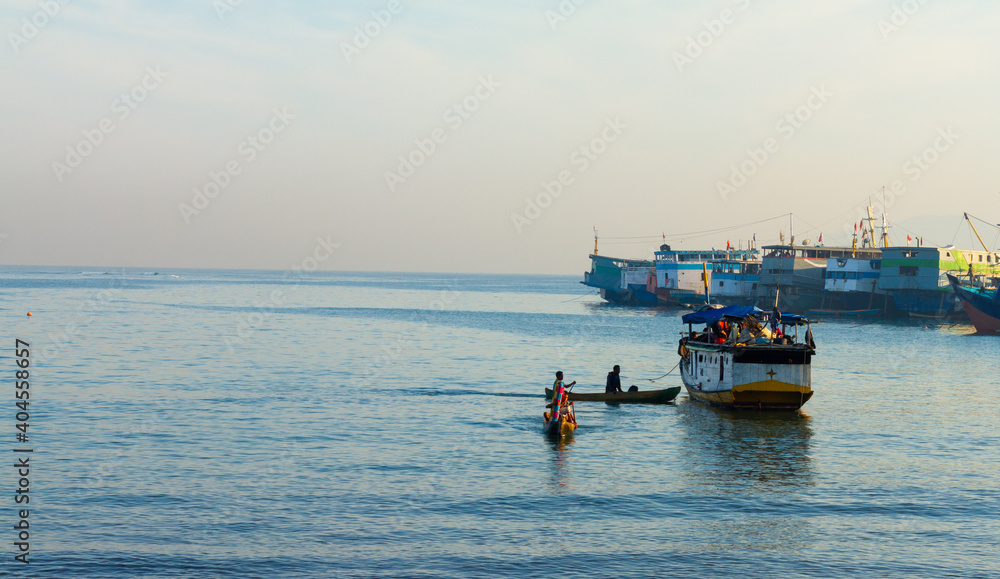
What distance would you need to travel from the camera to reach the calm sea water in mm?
19344

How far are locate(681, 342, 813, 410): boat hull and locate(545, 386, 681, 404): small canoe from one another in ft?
11.4

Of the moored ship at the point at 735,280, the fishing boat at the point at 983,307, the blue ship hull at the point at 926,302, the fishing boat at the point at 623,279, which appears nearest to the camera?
the fishing boat at the point at 983,307

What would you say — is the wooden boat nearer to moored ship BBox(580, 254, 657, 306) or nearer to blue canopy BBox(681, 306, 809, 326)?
blue canopy BBox(681, 306, 809, 326)

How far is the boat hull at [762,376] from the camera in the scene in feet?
125

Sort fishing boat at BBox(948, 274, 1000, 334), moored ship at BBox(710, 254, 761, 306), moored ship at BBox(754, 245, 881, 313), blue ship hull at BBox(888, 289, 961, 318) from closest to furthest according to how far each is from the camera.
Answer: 1. fishing boat at BBox(948, 274, 1000, 334)
2. blue ship hull at BBox(888, 289, 961, 318)
3. moored ship at BBox(754, 245, 881, 313)
4. moored ship at BBox(710, 254, 761, 306)

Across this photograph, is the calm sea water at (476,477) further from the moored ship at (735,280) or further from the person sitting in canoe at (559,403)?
the moored ship at (735,280)

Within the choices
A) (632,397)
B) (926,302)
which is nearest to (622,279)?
(926,302)

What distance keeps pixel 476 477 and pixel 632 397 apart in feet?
58.0

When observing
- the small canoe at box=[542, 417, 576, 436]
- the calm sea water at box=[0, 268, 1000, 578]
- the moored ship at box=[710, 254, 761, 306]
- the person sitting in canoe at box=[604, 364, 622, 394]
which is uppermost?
the moored ship at box=[710, 254, 761, 306]

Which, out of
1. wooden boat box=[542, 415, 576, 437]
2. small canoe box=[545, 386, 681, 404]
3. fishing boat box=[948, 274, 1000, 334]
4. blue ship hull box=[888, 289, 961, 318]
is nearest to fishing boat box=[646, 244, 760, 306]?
blue ship hull box=[888, 289, 961, 318]

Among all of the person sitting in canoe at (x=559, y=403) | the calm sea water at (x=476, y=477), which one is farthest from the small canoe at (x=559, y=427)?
the calm sea water at (x=476, y=477)

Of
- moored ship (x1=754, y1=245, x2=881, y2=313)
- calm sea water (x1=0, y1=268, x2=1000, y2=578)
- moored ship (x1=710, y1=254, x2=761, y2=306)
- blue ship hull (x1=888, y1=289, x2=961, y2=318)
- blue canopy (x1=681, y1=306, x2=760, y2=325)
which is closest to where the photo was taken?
calm sea water (x1=0, y1=268, x2=1000, y2=578)

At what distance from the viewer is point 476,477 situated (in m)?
26.8

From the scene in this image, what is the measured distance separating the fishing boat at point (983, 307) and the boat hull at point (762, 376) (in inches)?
2890
